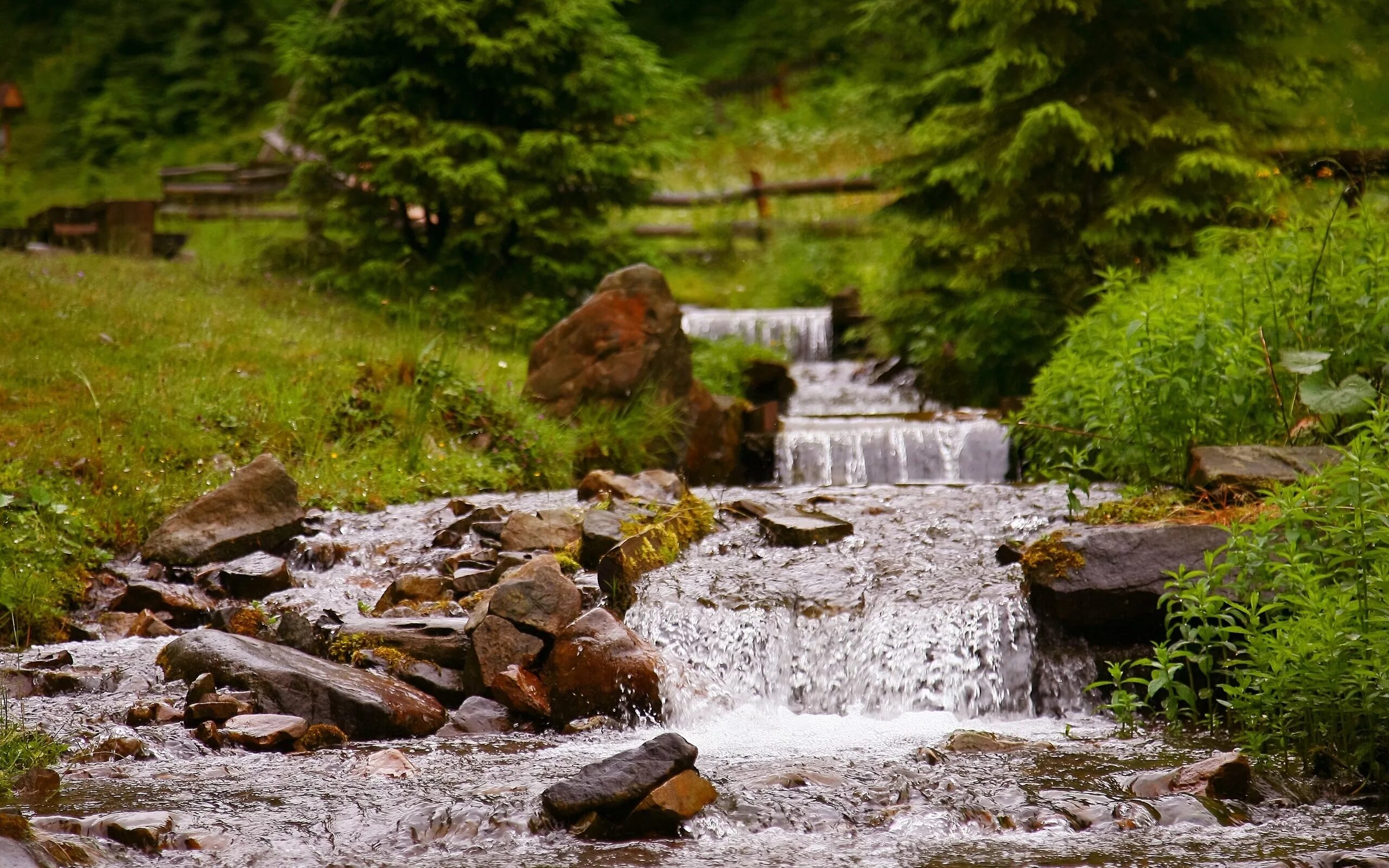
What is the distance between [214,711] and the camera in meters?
4.91

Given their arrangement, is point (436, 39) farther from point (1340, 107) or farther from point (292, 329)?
point (1340, 107)

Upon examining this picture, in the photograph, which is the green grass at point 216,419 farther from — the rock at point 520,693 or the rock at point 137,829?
the rock at point 137,829

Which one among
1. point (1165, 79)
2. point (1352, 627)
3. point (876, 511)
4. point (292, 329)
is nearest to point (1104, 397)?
point (876, 511)

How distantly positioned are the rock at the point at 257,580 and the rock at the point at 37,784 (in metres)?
2.61

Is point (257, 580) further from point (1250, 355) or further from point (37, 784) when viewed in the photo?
point (1250, 355)

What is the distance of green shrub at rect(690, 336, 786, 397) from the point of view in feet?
39.6

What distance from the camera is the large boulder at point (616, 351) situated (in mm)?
10062

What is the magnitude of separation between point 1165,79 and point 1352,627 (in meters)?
7.94

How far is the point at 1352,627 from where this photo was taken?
4.29 m

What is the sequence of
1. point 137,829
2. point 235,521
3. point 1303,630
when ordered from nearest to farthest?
point 137,829 → point 1303,630 → point 235,521

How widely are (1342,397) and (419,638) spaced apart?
449 centimetres

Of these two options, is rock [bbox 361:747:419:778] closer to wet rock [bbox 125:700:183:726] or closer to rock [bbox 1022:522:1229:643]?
wet rock [bbox 125:700:183:726]

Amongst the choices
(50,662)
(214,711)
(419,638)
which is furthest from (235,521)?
(214,711)

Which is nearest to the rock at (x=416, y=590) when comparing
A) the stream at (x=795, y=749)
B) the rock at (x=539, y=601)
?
the stream at (x=795, y=749)
